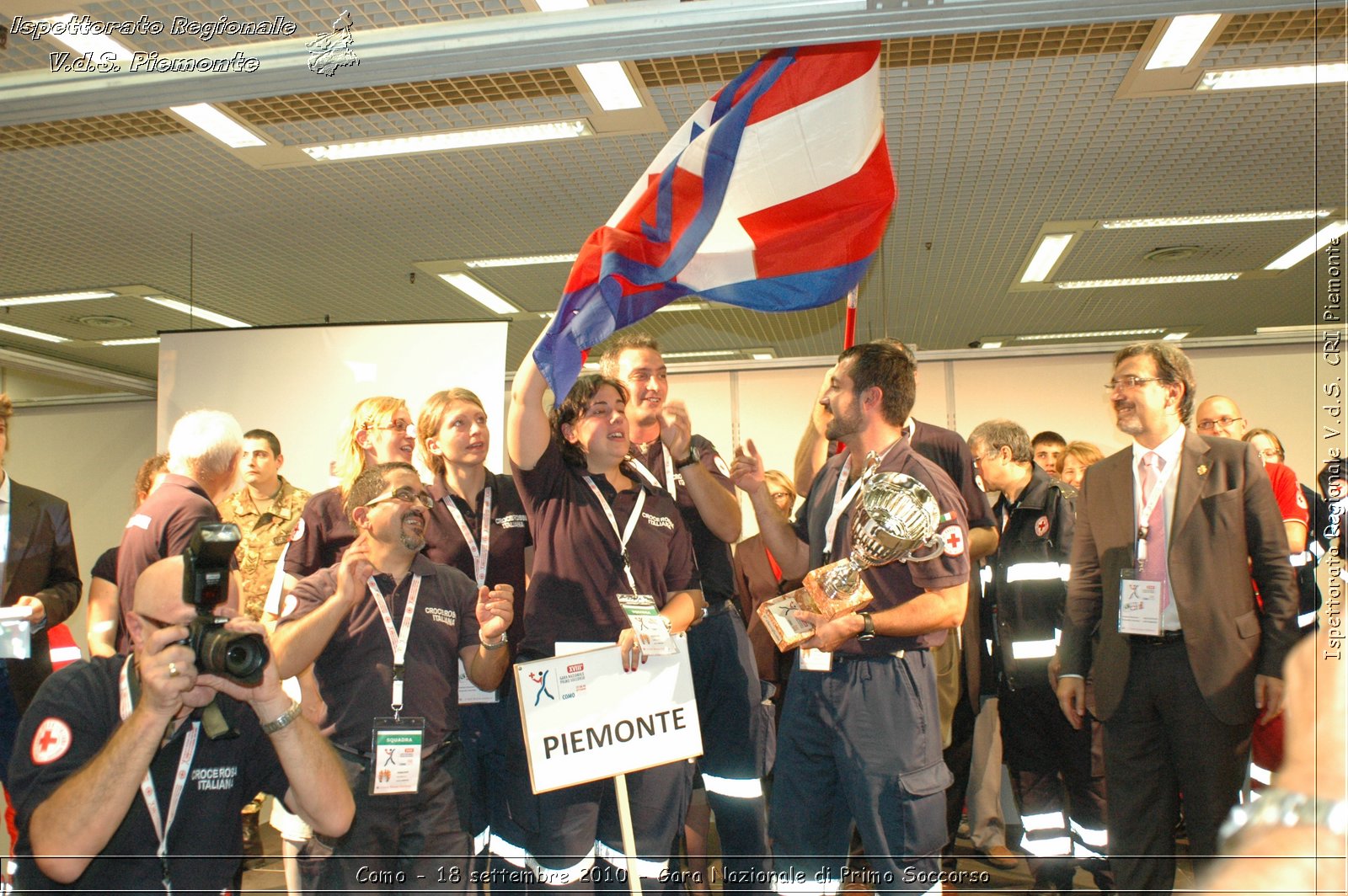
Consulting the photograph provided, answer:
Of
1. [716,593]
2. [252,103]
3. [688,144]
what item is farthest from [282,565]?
[252,103]

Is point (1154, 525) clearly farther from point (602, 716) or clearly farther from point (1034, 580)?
point (602, 716)

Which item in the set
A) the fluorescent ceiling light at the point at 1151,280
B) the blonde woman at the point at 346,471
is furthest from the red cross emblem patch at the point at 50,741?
the fluorescent ceiling light at the point at 1151,280

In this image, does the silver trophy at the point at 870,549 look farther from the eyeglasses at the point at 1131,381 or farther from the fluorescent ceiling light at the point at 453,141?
the fluorescent ceiling light at the point at 453,141

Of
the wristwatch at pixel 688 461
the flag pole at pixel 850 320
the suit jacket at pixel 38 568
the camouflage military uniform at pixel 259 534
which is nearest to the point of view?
the wristwatch at pixel 688 461

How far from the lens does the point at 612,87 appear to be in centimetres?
462

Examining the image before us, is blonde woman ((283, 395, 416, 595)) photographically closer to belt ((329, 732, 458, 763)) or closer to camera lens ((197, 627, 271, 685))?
belt ((329, 732, 458, 763))

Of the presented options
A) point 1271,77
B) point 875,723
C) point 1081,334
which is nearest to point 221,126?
point 875,723

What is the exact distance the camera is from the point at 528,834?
283cm

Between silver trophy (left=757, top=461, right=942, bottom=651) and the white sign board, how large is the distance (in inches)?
13.5

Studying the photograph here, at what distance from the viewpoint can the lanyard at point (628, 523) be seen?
301 centimetres

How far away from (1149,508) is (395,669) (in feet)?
8.19

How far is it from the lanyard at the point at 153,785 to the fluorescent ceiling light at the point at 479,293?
5.81 meters

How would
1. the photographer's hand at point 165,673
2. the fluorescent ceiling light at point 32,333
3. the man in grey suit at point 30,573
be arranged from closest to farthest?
the photographer's hand at point 165,673, the man in grey suit at point 30,573, the fluorescent ceiling light at point 32,333

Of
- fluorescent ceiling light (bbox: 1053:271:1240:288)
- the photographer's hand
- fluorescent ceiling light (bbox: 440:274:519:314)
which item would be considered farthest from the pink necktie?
fluorescent ceiling light (bbox: 440:274:519:314)
